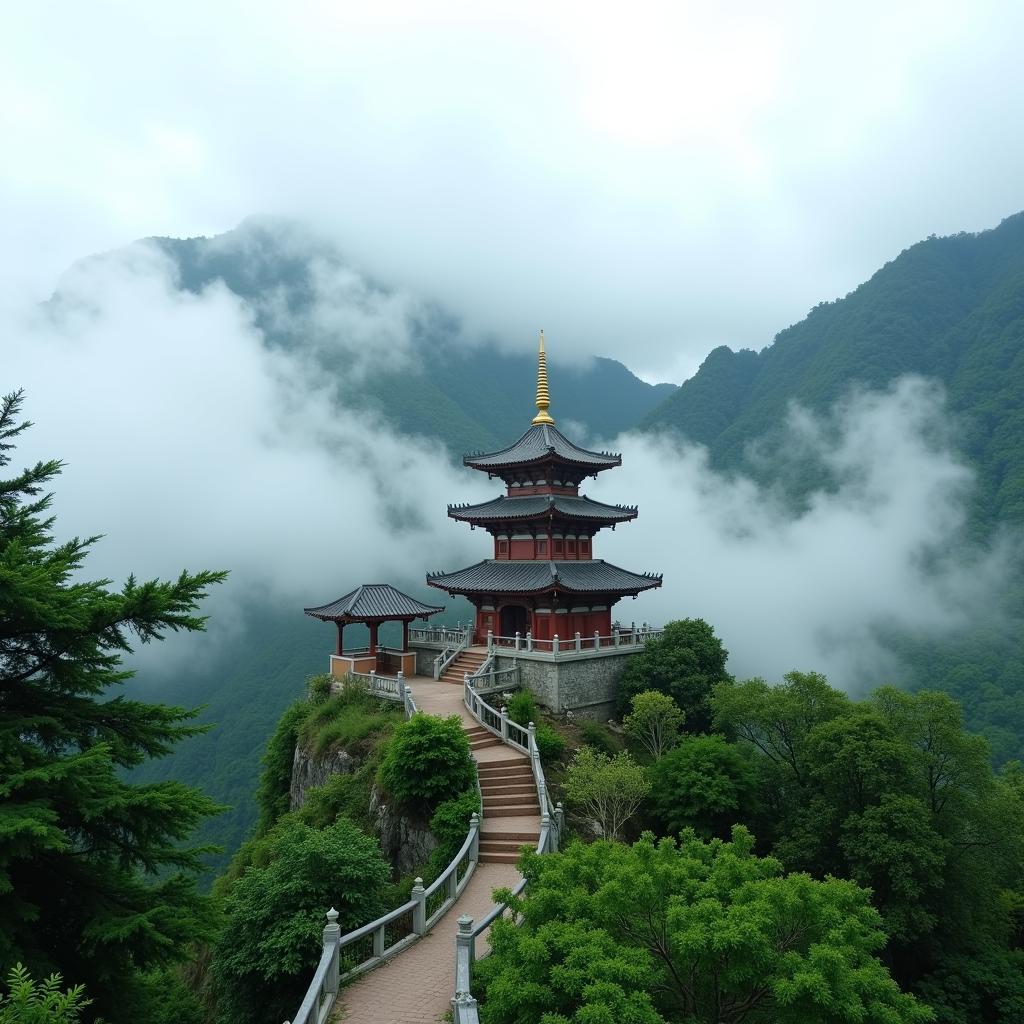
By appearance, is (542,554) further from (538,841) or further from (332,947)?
(332,947)

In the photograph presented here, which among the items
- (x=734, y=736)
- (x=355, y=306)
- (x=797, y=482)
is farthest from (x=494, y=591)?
(x=355, y=306)

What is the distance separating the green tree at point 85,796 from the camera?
10.0 m

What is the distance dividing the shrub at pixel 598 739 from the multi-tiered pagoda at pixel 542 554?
5.39 meters

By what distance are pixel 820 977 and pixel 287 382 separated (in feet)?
563

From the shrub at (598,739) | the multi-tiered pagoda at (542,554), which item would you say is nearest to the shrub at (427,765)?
the shrub at (598,739)

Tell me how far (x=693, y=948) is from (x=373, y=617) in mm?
23543

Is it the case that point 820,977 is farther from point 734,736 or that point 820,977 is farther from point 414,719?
point 734,736

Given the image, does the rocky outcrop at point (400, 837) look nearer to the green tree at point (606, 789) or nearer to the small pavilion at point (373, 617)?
the green tree at point (606, 789)

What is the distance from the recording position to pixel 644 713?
1105 inches

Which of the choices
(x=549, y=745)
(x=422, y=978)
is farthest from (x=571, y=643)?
(x=422, y=978)

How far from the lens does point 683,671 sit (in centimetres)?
3191

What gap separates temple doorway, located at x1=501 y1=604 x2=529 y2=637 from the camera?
3456 cm

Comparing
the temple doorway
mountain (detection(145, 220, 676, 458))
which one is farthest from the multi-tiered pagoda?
mountain (detection(145, 220, 676, 458))

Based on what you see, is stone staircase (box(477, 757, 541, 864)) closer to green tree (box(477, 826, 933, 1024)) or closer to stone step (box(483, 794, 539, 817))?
stone step (box(483, 794, 539, 817))
